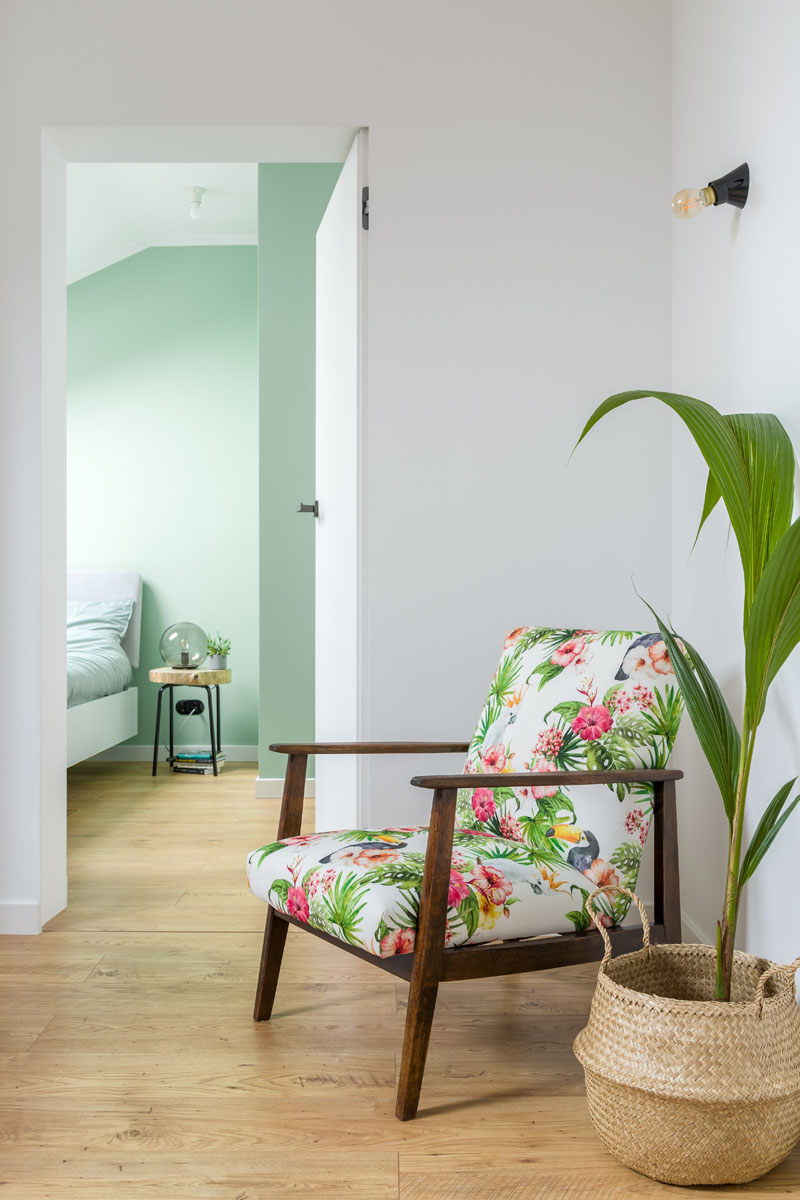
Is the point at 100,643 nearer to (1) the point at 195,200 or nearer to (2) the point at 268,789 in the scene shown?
(2) the point at 268,789

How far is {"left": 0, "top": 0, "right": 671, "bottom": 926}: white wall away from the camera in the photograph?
2.57 metres

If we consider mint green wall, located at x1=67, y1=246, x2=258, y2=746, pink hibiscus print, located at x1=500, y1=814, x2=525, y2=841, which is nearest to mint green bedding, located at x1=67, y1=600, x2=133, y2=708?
mint green wall, located at x1=67, y1=246, x2=258, y2=746

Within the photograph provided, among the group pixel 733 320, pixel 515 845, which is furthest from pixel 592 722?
pixel 733 320

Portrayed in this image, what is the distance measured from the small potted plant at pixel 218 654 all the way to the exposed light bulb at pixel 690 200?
3.51 metres

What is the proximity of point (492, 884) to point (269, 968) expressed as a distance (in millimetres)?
598

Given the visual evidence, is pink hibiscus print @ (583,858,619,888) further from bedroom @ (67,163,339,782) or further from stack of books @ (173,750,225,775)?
bedroom @ (67,163,339,782)

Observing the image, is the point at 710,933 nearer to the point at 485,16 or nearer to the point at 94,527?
the point at 485,16

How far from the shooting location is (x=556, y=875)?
1787 mm

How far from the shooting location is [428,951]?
5.31 feet

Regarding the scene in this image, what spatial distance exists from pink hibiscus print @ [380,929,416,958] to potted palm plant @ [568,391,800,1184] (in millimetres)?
305

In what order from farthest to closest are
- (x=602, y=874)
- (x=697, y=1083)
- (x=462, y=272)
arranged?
(x=462, y=272) → (x=602, y=874) → (x=697, y=1083)

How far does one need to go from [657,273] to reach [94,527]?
3.68 metres

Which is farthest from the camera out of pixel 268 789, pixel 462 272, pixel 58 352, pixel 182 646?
pixel 182 646

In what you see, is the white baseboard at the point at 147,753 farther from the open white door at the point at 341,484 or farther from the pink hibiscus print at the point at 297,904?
the pink hibiscus print at the point at 297,904
